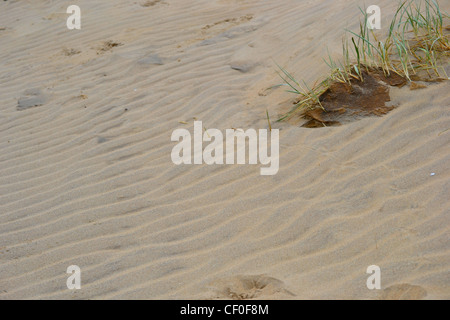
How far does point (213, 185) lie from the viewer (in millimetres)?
3682

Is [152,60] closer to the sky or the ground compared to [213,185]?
closer to the sky

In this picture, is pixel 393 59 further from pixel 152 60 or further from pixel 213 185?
pixel 152 60

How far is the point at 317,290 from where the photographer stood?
274cm

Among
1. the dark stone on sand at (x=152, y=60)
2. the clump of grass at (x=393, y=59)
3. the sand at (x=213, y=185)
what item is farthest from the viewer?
the dark stone on sand at (x=152, y=60)

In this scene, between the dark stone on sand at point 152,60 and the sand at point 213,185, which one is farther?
the dark stone on sand at point 152,60

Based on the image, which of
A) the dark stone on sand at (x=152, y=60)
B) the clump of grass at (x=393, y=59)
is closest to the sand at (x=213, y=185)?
the dark stone on sand at (x=152, y=60)

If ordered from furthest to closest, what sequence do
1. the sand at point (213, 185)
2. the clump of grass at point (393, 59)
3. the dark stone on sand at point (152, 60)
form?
the dark stone on sand at point (152, 60) < the clump of grass at point (393, 59) < the sand at point (213, 185)

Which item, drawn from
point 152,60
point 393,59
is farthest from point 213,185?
point 152,60

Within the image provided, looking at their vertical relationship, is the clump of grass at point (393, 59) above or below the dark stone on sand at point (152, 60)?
below

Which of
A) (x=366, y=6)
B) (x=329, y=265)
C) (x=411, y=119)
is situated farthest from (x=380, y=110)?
(x=366, y=6)

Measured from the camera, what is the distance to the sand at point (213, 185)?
292 cm

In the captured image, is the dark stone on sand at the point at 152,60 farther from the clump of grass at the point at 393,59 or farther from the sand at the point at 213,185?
the clump of grass at the point at 393,59

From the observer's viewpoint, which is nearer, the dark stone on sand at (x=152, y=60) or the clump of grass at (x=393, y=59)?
the clump of grass at (x=393, y=59)

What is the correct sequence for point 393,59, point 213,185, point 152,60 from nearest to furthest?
point 213,185, point 393,59, point 152,60
